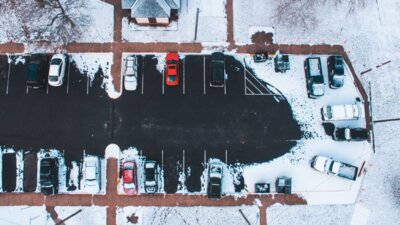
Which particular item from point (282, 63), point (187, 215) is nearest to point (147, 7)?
point (282, 63)

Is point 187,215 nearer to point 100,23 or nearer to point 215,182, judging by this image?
point 215,182

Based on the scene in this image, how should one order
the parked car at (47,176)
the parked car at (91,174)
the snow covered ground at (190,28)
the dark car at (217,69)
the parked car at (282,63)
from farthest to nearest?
the snow covered ground at (190,28) < the parked car at (282,63) < the dark car at (217,69) < the parked car at (91,174) < the parked car at (47,176)

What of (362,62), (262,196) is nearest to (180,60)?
(262,196)

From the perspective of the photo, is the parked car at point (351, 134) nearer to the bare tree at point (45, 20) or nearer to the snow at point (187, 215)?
the snow at point (187, 215)

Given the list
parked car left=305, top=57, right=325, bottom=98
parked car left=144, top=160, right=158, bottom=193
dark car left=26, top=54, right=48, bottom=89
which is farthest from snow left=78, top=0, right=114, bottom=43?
parked car left=305, top=57, right=325, bottom=98

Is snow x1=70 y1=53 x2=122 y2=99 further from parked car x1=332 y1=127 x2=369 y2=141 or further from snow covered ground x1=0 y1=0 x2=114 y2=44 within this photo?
parked car x1=332 y1=127 x2=369 y2=141

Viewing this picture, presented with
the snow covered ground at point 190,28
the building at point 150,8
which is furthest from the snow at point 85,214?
the building at point 150,8
